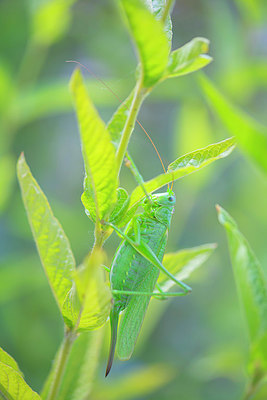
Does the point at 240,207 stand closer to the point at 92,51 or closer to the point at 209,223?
the point at 209,223

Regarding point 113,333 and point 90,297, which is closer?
point 90,297

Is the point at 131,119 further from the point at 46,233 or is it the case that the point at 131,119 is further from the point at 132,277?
the point at 132,277

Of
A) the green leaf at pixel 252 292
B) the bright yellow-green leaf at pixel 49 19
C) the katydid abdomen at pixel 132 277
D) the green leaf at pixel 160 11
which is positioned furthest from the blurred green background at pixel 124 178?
the green leaf at pixel 160 11

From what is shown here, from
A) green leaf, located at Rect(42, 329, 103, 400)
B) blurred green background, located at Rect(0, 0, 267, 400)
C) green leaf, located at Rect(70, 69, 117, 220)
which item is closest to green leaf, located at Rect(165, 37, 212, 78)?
green leaf, located at Rect(70, 69, 117, 220)

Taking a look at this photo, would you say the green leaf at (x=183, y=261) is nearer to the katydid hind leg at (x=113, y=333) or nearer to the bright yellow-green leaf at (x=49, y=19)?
the katydid hind leg at (x=113, y=333)

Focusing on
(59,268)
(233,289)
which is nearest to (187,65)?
(59,268)

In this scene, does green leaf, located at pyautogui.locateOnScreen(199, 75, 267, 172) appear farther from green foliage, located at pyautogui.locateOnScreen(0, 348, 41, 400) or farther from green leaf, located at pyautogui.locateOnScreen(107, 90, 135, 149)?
green foliage, located at pyautogui.locateOnScreen(0, 348, 41, 400)

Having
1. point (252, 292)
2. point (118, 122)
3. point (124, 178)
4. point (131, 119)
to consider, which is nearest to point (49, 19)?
point (124, 178)
